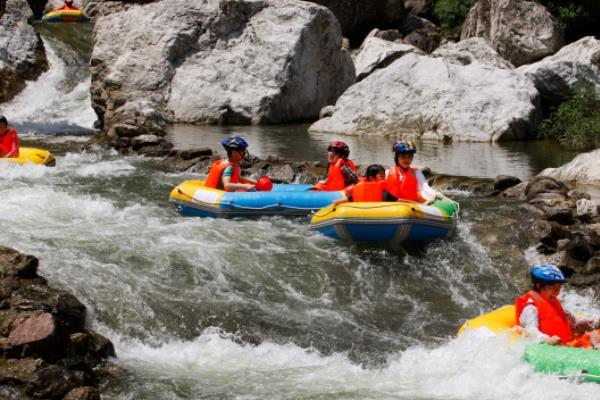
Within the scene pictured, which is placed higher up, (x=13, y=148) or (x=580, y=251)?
(x=13, y=148)

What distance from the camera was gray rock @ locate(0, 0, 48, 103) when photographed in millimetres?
22188

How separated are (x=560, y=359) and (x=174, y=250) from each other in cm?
400

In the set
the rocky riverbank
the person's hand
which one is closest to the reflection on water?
the person's hand

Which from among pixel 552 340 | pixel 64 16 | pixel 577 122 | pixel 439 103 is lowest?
pixel 552 340

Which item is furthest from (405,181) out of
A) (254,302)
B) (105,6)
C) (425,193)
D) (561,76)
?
(105,6)

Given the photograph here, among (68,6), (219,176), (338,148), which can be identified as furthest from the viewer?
(68,6)

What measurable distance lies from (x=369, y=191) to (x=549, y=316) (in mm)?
3339

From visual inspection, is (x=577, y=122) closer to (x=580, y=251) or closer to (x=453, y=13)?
(x=580, y=251)

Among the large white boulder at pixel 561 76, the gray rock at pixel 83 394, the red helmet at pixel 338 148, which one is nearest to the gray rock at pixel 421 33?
the large white boulder at pixel 561 76

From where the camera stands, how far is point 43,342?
6105 mm

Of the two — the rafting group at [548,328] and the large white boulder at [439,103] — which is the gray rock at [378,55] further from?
the rafting group at [548,328]

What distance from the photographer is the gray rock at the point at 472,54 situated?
20219mm

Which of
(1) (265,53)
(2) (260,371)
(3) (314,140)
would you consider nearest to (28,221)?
(2) (260,371)

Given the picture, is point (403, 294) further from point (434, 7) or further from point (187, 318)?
point (434, 7)
